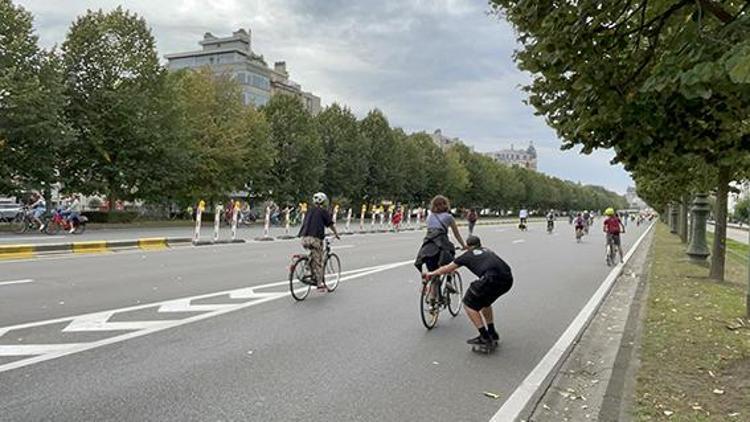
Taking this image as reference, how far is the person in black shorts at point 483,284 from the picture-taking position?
22.7 ft

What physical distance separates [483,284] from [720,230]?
1014cm

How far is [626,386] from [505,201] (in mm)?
106985

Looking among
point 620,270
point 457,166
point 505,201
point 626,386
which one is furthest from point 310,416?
point 505,201

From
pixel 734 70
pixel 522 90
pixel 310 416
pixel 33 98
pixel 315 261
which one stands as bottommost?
pixel 310 416

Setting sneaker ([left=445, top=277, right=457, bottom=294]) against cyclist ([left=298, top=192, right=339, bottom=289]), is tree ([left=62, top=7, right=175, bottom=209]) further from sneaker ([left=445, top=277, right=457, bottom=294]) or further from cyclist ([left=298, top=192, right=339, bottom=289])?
sneaker ([left=445, top=277, right=457, bottom=294])

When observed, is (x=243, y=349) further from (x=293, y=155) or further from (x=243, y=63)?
(x=243, y=63)

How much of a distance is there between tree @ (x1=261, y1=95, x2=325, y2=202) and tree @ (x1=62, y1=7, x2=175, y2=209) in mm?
15699

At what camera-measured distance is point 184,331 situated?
748 cm

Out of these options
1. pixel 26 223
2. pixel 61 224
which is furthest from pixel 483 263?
pixel 26 223

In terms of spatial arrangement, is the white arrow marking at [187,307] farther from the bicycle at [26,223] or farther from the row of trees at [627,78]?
the bicycle at [26,223]

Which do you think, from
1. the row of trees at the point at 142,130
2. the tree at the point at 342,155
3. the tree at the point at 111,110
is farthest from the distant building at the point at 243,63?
the tree at the point at 111,110

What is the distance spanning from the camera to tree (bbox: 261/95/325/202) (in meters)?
52.7

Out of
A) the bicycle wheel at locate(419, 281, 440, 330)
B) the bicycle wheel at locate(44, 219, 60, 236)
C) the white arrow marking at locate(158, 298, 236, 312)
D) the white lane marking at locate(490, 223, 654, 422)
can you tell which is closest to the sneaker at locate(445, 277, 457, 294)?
the bicycle wheel at locate(419, 281, 440, 330)

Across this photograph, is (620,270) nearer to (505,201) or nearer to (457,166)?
(457,166)
